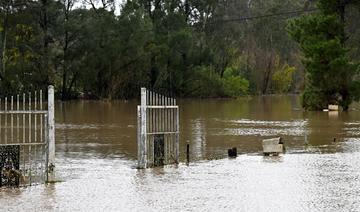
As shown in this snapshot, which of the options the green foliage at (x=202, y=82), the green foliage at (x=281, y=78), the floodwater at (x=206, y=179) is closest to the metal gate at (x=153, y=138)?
the floodwater at (x=206, y=179)

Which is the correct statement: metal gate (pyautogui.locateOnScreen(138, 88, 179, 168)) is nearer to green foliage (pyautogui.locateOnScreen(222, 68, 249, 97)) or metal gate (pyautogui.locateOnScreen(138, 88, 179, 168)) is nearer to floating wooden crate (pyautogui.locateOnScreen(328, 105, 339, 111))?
floating wooden crate (pyautogui.locateOnScreen(328, 105, 339, 111))

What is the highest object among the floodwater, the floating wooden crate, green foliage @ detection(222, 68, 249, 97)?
green foliage @ detection(222, 68, 249, 97)

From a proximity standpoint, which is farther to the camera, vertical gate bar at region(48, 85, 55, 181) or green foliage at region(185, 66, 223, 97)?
green foliage at region(185, 66, 223, 97)

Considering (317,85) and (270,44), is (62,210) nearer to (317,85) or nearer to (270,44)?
(317,85)

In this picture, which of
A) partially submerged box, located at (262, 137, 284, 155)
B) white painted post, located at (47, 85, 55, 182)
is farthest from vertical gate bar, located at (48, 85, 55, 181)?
partially submerged box, located at (262, 137, 284, 155)

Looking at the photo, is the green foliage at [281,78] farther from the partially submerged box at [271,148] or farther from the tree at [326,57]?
the partially submerged box at [271,148]

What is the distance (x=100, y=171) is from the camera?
14.8 metres

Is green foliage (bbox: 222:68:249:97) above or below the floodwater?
above

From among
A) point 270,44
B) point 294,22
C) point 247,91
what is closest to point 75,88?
point 247,91

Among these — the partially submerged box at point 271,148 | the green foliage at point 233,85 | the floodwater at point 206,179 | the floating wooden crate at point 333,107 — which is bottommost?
the floodwater at point 206,179

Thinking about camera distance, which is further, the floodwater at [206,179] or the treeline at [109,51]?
the treeline at [109,51]

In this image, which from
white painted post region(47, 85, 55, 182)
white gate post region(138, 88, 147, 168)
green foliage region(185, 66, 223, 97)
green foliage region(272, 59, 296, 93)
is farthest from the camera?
green foliage region(272, 59, 296, 93)

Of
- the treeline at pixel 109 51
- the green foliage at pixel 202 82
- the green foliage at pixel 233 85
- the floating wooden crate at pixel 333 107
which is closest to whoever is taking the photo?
the floating wooden crate at pixel 333 107

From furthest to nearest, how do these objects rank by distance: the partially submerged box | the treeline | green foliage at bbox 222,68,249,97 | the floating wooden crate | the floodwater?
green foliage at bbox 222,68,249,97 → the treeline → the floating wooden crate → the partially submerged box → the floodwater
